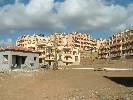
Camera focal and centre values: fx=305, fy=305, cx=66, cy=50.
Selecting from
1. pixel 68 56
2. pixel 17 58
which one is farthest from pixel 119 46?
pixel 17 58

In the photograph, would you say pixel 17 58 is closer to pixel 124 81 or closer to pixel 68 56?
pixel 124 81

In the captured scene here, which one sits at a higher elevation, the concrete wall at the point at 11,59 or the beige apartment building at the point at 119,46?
the beige apartment building at the point at 119,46

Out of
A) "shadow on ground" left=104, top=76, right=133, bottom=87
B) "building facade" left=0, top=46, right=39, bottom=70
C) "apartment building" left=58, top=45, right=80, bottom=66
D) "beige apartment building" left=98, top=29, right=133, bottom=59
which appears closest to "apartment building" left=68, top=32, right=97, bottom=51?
"beige apartment building" left=98, top=29, right=133, bottom=59

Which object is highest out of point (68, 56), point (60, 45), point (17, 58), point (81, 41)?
point (81, 41)

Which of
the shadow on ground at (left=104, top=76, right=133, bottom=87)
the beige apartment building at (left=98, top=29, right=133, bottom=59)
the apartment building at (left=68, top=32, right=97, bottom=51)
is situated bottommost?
the shadow on ground at (left=104, top=76, right=133, bottom=87)

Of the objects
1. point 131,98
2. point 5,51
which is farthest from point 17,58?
point 131,98

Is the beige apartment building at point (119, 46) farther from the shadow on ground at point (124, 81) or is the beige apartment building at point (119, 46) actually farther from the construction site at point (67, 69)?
the shadow on ground at point (124, 81)

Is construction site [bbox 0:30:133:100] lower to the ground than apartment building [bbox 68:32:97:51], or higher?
lower

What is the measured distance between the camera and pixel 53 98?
24719 millimetres

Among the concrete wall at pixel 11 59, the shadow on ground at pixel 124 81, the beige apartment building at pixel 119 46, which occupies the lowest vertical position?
the shadow on ground at pixel 124 81

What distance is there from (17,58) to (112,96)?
156 ft

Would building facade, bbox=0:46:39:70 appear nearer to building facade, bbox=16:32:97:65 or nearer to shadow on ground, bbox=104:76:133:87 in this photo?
building facade, bbox=16:32:97:65

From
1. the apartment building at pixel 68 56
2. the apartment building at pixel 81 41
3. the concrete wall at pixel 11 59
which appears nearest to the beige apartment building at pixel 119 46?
the apartment building at pixel 68 56

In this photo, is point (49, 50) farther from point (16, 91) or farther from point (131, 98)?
point (131, 98)
